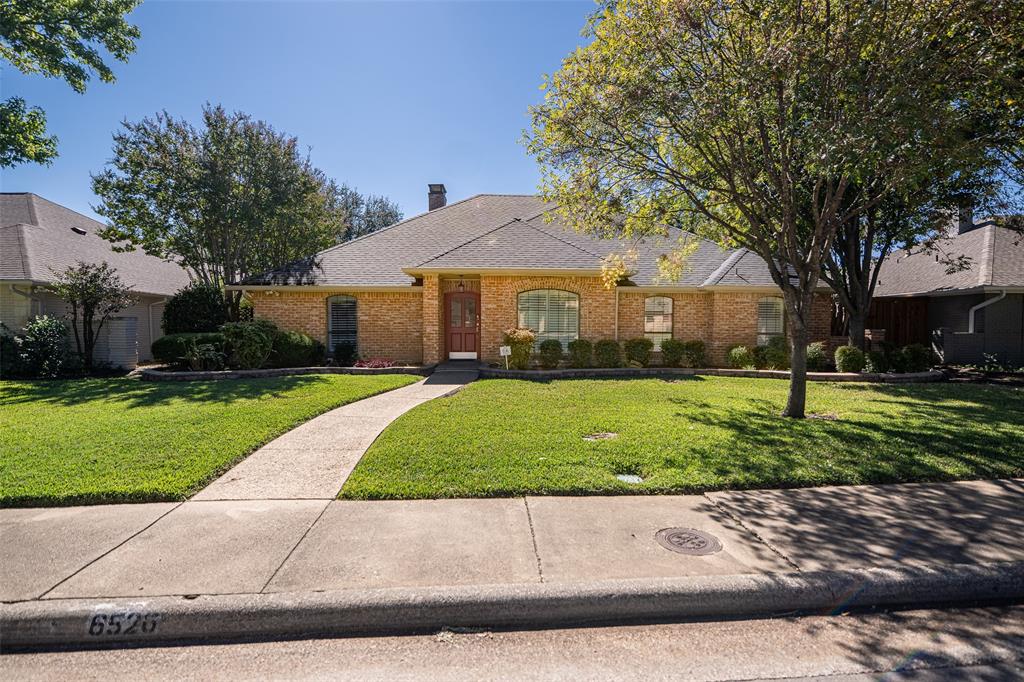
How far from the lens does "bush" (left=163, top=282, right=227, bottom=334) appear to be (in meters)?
15.8

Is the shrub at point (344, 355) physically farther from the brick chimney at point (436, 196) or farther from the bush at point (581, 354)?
the brick chimney at point (436, 196)

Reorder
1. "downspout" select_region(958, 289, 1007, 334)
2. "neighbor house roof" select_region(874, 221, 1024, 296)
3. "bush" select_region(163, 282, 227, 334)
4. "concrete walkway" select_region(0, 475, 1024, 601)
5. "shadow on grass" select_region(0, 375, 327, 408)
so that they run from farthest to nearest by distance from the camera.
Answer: "bush" select_region(163, 282, 227, 334), "neighbor house roof" select_region(874, 221, 1024, 296), "downspout" select_region(958, 289, 1007, 334), "shadow on grass" select_region(0, 375, 327, 408), "concrete walkway" select_region(0, 475, 1024, 601)

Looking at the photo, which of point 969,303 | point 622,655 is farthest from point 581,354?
point 969,303

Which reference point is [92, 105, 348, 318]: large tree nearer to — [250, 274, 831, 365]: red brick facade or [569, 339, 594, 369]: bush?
[250, 274, 831, 365]: red brick facade

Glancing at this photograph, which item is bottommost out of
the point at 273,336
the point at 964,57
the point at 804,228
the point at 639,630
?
the point at 639,630

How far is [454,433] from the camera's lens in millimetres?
6945

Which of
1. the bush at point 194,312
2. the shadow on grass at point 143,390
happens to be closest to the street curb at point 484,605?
the shadow on grass at point 143,390

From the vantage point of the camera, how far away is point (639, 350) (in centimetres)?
1433

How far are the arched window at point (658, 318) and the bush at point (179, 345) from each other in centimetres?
1288

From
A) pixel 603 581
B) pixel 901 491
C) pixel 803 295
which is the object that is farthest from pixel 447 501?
pixel 803 295

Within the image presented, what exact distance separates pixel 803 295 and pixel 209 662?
9330mm

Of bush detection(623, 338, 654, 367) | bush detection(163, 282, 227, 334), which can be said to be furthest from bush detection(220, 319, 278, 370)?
bush detection(623, 338, 654, 367)

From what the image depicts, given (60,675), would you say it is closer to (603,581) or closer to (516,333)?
(603,581)

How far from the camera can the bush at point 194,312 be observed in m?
15.8
